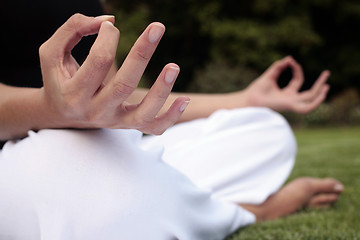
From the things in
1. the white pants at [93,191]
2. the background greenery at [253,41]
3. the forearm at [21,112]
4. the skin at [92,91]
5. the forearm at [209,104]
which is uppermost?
the skin at [92,91]

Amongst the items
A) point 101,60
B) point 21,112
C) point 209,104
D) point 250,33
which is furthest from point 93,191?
point 250,33

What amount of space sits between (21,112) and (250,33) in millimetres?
13229

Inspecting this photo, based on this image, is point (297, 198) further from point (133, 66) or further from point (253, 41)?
point (253, 41)

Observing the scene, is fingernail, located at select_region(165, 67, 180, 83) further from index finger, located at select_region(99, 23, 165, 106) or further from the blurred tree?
the blurred tree

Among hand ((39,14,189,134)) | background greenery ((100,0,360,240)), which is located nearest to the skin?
hand ((39,14,189,134))

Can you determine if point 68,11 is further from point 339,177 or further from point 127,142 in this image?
point 339,177

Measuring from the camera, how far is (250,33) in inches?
533

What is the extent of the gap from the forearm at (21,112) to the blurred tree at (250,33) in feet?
37.6

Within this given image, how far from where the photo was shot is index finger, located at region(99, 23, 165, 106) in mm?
610

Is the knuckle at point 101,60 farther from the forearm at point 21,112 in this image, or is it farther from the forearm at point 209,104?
the forearm at point 209,104

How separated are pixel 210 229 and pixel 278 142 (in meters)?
0.61

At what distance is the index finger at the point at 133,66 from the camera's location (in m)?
0.61

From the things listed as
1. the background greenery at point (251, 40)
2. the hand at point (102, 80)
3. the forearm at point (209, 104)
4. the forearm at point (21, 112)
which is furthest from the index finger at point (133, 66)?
the background greenery at point (251, 40)

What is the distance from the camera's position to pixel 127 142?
923 millimetres
